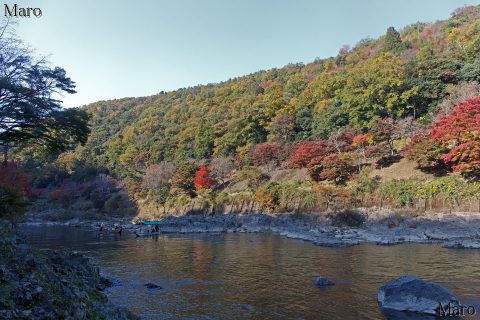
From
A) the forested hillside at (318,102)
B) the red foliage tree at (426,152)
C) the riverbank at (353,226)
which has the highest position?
the forested hillside at (318,102)

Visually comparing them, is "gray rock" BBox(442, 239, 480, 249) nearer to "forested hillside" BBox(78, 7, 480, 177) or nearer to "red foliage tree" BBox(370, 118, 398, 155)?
"red foliage tree" BBox(370, 118, 398, 155)

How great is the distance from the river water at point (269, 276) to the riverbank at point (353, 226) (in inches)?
114

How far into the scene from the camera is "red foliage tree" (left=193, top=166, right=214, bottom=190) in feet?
178

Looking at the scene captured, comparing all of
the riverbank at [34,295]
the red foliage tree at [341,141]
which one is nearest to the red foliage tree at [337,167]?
the red foliage tree at [341,141]

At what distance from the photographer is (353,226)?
34.3m

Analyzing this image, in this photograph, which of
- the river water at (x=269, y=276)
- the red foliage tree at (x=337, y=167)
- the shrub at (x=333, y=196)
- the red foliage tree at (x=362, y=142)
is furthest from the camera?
the red foliage tree at (x=362, y=142)

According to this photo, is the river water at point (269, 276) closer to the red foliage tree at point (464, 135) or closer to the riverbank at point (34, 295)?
the riverbank at point (34, 295)

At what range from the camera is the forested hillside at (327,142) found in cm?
3581

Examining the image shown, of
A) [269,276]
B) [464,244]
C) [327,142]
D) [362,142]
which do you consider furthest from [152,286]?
[327,142]

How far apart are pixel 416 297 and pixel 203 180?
44.0 m

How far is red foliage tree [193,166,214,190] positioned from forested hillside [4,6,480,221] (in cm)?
17

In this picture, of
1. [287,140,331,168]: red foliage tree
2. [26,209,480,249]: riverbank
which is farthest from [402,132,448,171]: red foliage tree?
[287,140,331,168]: red foliage tree

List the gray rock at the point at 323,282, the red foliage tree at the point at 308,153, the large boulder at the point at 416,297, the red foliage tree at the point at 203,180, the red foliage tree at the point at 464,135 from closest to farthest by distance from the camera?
1. the large boulder at the point at 416,297
2. the gray rock at the point at 323,282
3. the red foliage tree at the point at 464,135
4. the red foliage tree at the point at 308,153
5. the red foliage tree at the point at 203,180

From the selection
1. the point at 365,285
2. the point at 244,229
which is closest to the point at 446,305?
the point at 365,285
